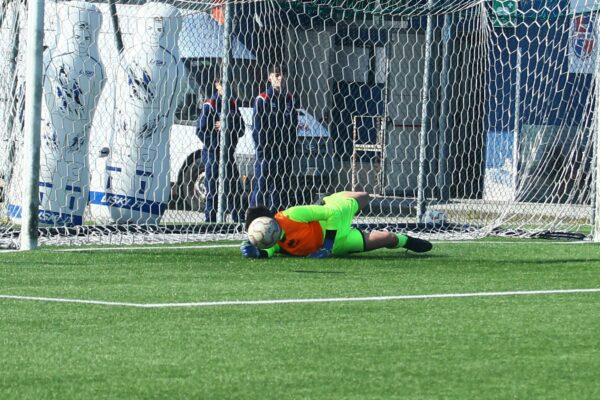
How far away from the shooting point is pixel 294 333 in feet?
22.6

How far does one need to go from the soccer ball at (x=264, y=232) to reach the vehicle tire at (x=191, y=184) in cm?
744

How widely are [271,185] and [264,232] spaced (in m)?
5.48

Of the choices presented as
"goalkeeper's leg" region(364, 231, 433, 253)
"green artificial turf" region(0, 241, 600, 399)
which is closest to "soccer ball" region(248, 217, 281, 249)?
"green artificial turf" region(0, 241, 600, 399)

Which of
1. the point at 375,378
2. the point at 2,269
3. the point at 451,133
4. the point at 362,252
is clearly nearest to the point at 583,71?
the point at 451,133

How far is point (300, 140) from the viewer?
1781 cm

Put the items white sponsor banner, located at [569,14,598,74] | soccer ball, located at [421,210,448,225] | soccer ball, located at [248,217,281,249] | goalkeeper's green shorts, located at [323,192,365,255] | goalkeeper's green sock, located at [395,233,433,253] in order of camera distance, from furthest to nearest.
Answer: white sponsor banner, located at [569,14,598,74]
soccer ball, located at [421,210,448,225]
goalkeeper's green sock, located at [395,233,433,253]
goalkeeper's green shorts, located at [323,192,365,255]
soccer ball, located at [248,217,281,249]

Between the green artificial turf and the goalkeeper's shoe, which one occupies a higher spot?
the goalkeeper's shoe

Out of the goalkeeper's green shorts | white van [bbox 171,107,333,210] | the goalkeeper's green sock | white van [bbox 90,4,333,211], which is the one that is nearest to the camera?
the goalkeeper's green shorts

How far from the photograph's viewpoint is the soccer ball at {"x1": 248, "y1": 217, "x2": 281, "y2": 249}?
10641mm

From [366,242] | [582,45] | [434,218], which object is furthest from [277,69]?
[366,242]

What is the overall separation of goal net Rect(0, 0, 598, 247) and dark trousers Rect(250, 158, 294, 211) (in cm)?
2

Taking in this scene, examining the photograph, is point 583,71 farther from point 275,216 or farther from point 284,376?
point 284,376

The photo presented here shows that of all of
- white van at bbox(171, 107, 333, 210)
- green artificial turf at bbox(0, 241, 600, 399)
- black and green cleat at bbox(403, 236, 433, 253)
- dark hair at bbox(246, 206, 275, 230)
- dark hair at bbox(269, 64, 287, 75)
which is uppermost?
dark hair at bbox(269, 64, 287, 75)

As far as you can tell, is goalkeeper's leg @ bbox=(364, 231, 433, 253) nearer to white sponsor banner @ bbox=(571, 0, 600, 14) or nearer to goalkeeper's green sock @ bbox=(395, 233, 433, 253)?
goalkeeper's green sock @ bbox=(395, 233, 433, 253)
